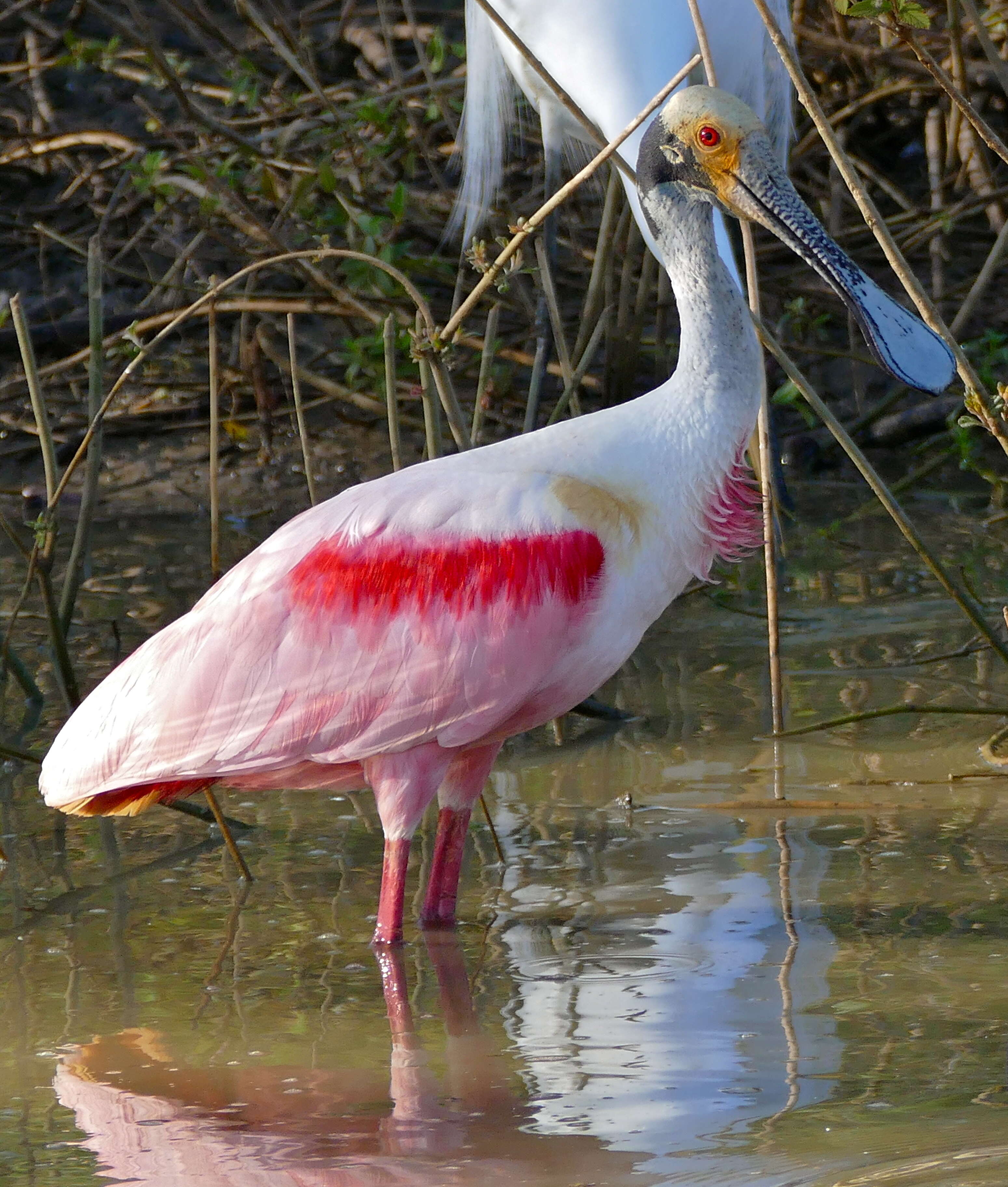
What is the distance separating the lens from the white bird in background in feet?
19.8

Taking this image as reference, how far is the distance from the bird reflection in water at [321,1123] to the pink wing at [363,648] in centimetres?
62

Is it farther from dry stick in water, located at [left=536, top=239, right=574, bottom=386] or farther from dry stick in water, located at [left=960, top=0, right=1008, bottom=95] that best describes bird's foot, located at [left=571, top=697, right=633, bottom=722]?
dry stick in water, located at [left=960, top=0, right=1008, bottom=95]

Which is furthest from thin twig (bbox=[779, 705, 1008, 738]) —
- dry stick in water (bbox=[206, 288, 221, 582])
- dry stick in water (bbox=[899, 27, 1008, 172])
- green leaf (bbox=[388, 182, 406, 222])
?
green leaf (bbox=[388, 182, 406, 222])

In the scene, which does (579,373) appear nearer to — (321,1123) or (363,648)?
(363,648)

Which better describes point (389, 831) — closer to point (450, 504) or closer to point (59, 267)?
point (450, 504)

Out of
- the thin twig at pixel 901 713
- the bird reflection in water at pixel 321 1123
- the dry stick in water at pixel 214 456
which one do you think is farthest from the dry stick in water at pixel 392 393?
the bird reflection in water at pixel 321 1123

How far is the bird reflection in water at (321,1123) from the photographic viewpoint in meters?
Answer: 2.64

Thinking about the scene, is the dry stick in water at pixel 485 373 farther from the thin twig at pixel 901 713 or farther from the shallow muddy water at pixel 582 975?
the thin twig at pixel 901 713

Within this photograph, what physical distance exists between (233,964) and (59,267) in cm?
607

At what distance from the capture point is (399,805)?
3.66 meters

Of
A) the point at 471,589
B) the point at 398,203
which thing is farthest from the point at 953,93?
the point at 398,203

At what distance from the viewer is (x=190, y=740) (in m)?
3.69

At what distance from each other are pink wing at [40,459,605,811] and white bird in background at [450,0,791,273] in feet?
7.85

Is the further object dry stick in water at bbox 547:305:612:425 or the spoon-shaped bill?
dry stick in water at bbox 547:305:612:425
